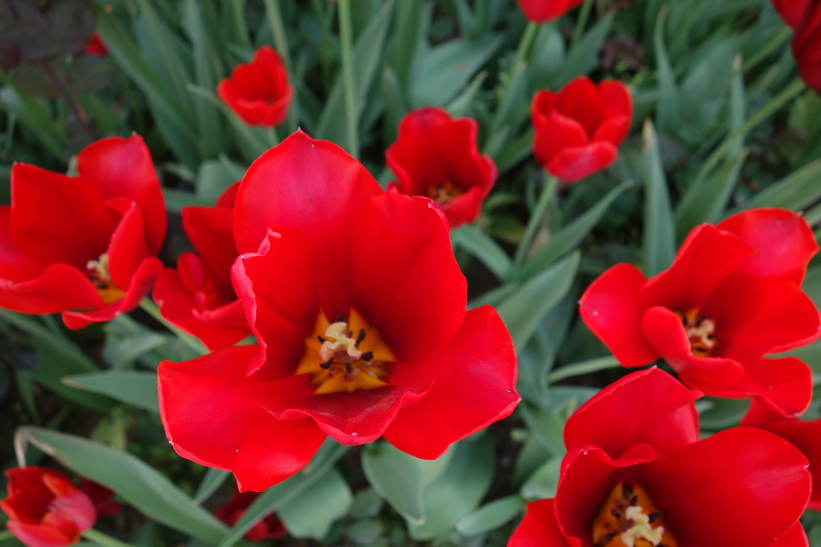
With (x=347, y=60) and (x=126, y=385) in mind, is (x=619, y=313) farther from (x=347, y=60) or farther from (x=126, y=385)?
(x=126, y=385)

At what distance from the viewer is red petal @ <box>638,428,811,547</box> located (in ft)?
1.69

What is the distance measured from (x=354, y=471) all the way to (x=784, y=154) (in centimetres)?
134

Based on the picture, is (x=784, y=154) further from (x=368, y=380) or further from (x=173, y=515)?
(x=173, y=515)

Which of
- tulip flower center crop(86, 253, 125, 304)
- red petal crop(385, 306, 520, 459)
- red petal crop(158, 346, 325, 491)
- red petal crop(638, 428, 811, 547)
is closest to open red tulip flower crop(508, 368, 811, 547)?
red petal crop(638, 428, 811, 547)

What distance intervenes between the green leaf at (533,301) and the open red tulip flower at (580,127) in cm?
15

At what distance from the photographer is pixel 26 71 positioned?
100 cm

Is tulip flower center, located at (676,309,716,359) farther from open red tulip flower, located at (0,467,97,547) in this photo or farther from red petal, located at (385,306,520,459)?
open red tulip flower, located at (0,467,97,547)

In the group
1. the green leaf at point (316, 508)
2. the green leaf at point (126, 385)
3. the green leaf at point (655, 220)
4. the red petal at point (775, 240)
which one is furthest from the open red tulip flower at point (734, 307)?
the green leaf at point (126, 385)

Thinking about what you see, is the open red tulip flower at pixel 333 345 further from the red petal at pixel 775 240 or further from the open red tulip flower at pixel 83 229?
the red petal at pixel 775 240

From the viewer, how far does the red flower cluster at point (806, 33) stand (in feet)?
3.03

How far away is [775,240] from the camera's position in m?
0.69

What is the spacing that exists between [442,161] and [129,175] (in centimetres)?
45

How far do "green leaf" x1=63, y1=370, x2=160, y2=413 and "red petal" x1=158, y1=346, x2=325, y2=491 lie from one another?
50 cm

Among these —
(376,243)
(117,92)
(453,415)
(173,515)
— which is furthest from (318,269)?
(117,92)
